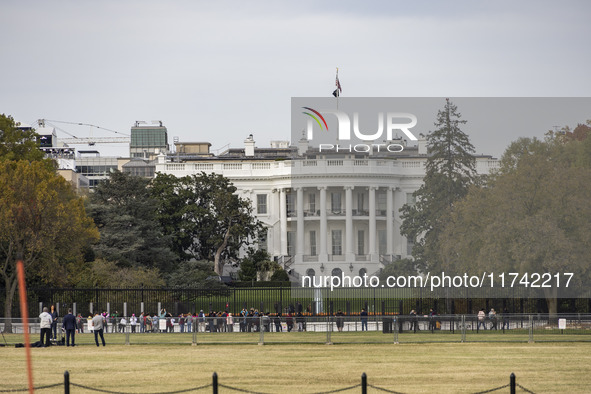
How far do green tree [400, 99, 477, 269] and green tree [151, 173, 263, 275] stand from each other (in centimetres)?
2344

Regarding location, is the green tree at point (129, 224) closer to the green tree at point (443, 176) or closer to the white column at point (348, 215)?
the green tree at point (443, 176)

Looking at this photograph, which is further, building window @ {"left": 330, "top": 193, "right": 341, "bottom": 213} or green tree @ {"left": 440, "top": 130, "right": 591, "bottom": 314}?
building window @ {"left": 330, "top": 193, "right": 341, "bottom": 213}

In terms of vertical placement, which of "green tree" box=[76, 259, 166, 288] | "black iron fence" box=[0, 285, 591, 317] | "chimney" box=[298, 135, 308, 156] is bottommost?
"black iron fence" box=[0, 285, 591, 317]

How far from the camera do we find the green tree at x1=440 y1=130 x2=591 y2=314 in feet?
185

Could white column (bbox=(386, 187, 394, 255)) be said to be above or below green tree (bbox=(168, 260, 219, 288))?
→ above

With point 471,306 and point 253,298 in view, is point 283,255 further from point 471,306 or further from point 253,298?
point 471,306

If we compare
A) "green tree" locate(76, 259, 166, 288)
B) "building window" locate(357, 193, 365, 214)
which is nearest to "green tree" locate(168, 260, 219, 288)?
"green tree" locate(76, 259, 166, 288)

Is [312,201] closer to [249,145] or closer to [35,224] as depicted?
[249,145]

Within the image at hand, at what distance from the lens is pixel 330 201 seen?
11581 cm

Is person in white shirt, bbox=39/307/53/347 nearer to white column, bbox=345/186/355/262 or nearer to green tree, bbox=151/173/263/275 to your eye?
green tree, bbox=151/173/263/275

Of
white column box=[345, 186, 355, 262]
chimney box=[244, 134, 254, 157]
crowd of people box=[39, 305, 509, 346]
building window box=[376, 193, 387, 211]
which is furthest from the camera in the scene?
chimney box=[244, 134, 254, 157]

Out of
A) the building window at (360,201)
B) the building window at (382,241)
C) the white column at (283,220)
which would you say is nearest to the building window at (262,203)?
the white column at (283,220)

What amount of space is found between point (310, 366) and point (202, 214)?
61818mm

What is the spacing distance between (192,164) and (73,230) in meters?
55.4
